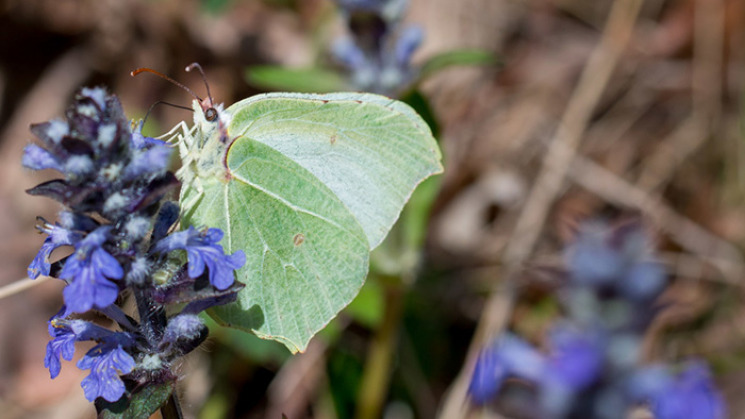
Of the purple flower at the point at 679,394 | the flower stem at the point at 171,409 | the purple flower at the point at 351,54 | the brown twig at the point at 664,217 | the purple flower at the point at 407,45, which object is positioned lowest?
the brown twig at the point at 664,217

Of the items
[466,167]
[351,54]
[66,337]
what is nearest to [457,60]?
[351,54]

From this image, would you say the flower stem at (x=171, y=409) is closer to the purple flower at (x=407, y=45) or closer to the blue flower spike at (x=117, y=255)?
the blue flower spike at (x=117, y=255)

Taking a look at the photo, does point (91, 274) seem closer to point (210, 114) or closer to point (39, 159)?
point (39, 159)

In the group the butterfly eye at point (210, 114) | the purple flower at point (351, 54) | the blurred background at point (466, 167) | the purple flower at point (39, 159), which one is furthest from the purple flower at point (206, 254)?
the purple flower at point (351, 54)

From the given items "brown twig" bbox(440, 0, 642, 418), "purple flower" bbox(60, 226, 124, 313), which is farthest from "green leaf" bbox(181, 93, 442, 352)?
"brown twig" bbox(440, 0, 642, 418)

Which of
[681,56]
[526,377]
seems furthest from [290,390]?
[681,56]

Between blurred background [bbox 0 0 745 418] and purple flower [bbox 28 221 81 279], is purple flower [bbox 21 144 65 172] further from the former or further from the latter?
blurred background [bbox 0 0 745 418]

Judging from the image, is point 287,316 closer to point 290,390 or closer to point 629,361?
point 629,361
